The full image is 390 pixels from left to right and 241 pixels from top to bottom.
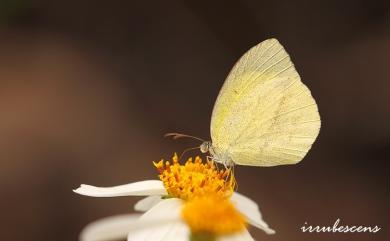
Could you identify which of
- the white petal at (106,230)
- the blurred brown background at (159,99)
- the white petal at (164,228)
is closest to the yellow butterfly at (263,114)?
the white petal at (164,228)

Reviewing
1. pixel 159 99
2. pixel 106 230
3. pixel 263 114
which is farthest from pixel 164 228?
pixel 159 99

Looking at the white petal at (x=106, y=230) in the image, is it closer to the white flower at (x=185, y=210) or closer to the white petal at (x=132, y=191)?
the white flower at (x=185, y=210)

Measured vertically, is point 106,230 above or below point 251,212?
above

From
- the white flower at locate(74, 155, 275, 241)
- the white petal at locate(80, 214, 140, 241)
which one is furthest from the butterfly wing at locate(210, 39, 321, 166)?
the white petal at locate(80, 214, 140, 241)

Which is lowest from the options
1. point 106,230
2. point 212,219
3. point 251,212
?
point 251,212

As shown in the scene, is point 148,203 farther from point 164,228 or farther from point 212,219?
point 212,219

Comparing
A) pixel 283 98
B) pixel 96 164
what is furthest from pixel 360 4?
pixel 283 98
